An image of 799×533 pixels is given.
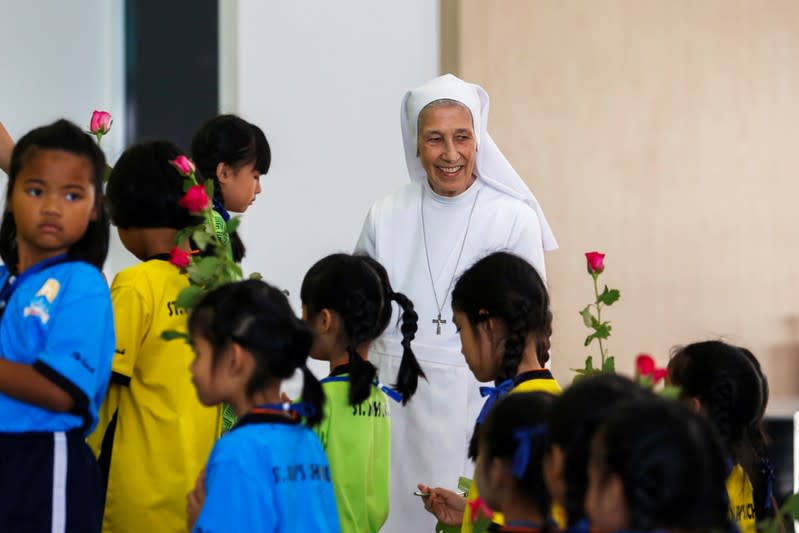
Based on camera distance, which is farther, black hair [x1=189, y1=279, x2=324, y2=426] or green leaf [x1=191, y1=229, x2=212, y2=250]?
green leaf [x1=191, y1=229, x2=212, y2=250]

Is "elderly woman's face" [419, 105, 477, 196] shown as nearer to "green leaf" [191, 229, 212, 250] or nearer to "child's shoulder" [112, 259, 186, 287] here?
"child's shoulder" [112, 259, 186, 287]

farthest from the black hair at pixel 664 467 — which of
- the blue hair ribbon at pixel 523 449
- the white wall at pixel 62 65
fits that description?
the white wall at pixel 62 65

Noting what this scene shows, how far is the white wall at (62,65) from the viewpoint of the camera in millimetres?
6020

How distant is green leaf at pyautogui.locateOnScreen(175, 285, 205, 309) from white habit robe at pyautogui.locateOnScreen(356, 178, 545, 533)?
4.80 feet

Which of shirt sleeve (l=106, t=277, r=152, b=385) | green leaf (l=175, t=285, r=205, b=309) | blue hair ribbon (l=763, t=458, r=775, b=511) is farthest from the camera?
blue hair ribbon (l=763, t=458, r=775, b=511)

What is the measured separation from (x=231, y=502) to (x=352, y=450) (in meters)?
0.81

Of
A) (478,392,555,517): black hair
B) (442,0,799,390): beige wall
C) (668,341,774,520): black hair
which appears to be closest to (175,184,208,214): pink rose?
(478,392,555,517): black hair

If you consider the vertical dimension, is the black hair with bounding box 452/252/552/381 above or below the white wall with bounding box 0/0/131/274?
below

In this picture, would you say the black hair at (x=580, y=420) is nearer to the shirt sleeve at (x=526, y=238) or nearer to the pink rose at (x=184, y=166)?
the pink rose at (x=184, y=166)

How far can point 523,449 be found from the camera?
2102 mm

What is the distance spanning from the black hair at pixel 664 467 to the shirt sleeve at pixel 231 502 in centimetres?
78

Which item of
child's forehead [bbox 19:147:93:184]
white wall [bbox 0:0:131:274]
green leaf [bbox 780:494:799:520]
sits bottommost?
green leaf [bbox 780:494:799:520]

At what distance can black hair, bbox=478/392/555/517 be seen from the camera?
2.20 metres

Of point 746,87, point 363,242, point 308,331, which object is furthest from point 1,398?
point 746,87
